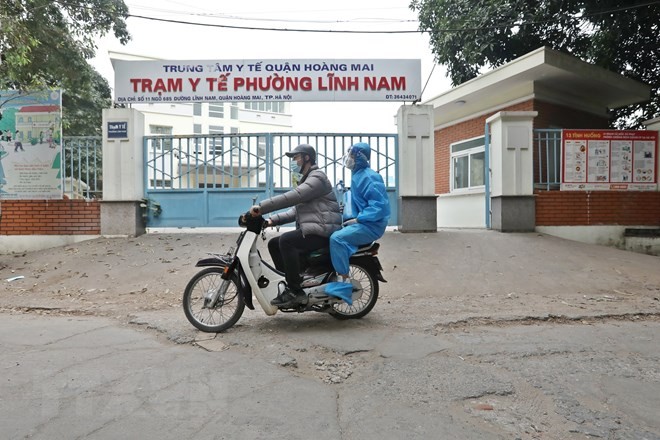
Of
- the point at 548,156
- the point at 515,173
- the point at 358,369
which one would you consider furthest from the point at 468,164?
the point at 358,369

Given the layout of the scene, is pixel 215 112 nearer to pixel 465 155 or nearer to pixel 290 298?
pixel 465 155

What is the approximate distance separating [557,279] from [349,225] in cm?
378

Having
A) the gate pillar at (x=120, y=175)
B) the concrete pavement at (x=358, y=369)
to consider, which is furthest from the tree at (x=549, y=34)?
the concrete pavement at (x=358, y=369)

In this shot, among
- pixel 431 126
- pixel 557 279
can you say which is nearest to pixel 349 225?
pixel 557 279

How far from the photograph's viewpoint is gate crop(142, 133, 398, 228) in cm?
892

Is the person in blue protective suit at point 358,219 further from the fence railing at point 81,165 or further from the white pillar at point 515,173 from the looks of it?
the fence railing at point 81,165

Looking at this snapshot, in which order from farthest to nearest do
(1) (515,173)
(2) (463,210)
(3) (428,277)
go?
(2) (463,210) → (1) (515,173) → (3) (428,277)

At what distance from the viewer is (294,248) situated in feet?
14.6

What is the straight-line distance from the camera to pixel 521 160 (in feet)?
29.5

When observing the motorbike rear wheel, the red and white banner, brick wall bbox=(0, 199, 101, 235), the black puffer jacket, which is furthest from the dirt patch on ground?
the red and white banner

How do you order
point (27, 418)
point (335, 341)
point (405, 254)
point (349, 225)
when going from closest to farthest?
point (27, 418)
point (335, 341)
point (349, 225)
point (405, 254)

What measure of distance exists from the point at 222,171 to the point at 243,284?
497 centimetres

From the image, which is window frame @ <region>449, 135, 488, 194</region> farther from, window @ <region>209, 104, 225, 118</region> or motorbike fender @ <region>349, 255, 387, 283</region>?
window @ <region>209, 104, 225, 118</region>

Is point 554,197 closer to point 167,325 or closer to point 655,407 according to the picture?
point 655,407
